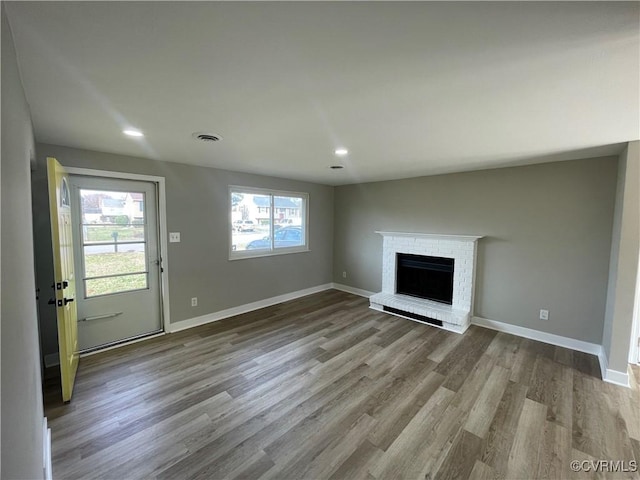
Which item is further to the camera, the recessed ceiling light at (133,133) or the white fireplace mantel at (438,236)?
the white fireplace mantel at (438,236)

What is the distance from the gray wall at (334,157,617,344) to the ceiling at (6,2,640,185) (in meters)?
0.80

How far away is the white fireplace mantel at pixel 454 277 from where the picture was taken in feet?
12.5

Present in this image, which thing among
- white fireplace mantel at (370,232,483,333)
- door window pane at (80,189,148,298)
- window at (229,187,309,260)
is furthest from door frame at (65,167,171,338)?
white fireplace mantel at (370,232,483,333)

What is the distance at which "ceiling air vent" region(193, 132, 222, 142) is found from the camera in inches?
91.4

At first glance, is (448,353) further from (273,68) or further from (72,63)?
(72,63)

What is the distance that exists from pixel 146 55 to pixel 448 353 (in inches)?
142

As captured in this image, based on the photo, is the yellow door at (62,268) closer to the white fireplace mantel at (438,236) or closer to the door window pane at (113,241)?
the door window pane at (113,241)

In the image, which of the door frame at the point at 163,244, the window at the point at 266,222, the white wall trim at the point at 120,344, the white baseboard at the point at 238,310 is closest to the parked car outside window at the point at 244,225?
the window at the point at 266,222

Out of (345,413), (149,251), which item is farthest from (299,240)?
(345,413)

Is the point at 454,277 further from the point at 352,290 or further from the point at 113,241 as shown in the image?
the point at 113,241

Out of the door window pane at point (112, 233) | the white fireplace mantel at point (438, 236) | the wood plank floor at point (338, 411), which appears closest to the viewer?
the wood plank floor at point (338, 411)

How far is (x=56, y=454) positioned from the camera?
67.9 inches

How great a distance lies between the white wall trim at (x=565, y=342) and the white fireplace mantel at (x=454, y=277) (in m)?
0.30

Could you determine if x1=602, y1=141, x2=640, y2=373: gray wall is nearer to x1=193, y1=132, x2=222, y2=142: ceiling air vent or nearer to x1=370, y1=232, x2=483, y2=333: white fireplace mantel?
x1=370, y1=232, x2=483, y2=333: white fireplace mantel
